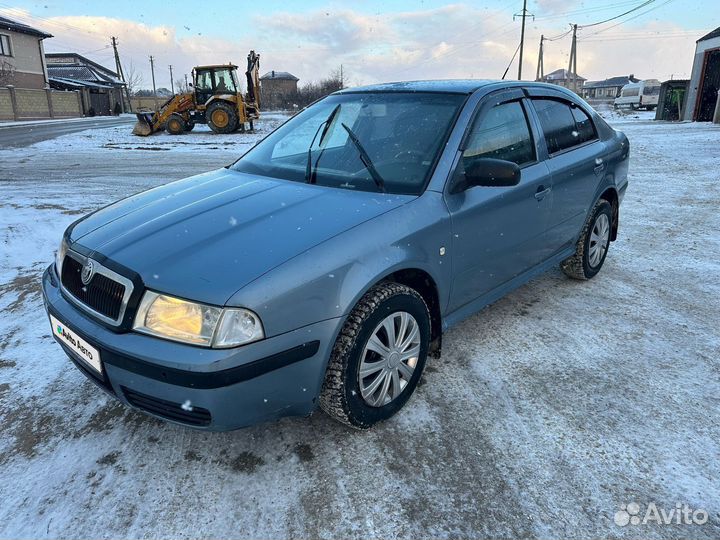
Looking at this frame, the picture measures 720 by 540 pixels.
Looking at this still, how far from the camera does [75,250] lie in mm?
2359

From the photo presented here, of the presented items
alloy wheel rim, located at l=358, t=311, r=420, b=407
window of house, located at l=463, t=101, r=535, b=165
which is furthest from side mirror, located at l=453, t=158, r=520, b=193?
alloy wheel rim, located at l=358, t=311, r=420, b=407

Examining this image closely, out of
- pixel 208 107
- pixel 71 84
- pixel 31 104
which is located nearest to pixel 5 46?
pixel 31 104

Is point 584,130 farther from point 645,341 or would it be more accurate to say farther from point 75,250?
point 75,250

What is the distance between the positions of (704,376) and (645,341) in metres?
0.47

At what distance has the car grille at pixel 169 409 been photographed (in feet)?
6.30

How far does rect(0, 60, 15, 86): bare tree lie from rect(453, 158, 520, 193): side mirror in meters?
48.0

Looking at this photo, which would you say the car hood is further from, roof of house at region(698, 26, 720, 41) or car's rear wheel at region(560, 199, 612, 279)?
roof of house at region(698, 26, 720, 41)

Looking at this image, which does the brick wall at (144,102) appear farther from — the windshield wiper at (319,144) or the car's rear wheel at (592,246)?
the car's rear wheel at (592,246)

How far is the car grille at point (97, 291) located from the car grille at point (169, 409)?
1.11 ft

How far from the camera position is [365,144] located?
9.68 feet

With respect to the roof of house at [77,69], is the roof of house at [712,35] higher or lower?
lower

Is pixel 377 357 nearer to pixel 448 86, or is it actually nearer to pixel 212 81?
pixel 448 86

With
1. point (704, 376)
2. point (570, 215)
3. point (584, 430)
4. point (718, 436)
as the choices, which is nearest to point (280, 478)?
point (584, 430)

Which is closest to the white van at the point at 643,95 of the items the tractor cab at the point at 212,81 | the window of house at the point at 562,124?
the tractor cab at the point at 212,81
